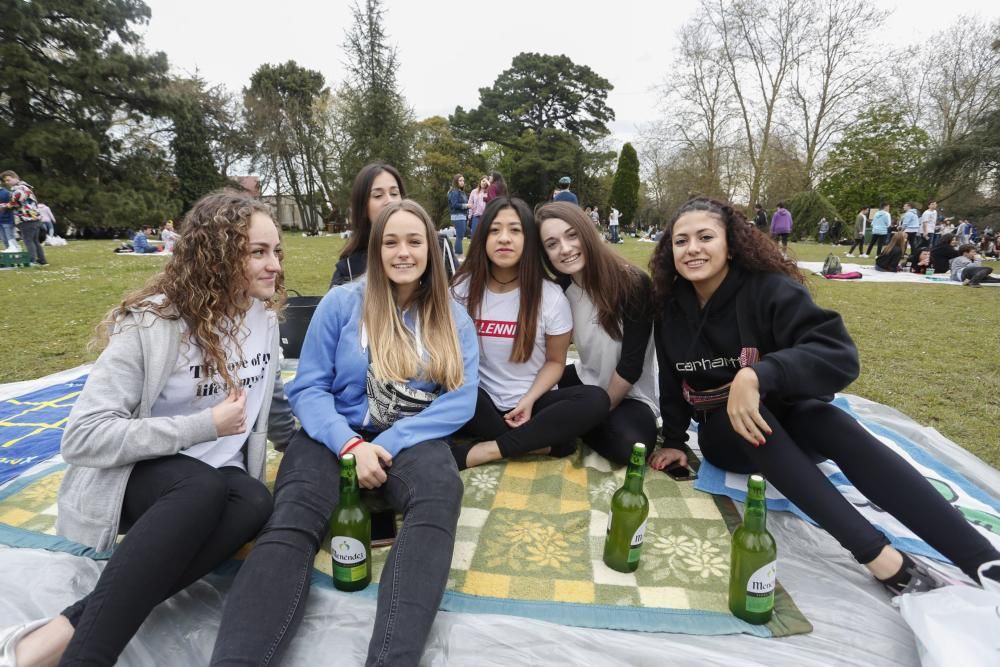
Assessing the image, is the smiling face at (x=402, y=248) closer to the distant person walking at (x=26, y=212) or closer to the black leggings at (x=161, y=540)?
the black leggings at (x=161, y=540)

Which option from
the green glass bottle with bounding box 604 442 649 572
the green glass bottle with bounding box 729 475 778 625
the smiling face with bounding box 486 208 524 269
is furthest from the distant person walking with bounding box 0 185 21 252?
the green glass bottle with bounding box 729 475 778 625

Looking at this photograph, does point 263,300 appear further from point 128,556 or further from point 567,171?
point 567,171

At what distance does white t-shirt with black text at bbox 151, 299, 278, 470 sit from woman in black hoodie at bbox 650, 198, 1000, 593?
5.98 feet

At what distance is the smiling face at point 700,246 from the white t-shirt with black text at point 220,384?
1.81 metres

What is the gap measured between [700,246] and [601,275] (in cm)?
61

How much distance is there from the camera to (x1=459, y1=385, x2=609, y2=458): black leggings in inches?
98.3

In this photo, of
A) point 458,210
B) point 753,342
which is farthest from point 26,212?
point 753,342

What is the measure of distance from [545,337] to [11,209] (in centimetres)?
1230

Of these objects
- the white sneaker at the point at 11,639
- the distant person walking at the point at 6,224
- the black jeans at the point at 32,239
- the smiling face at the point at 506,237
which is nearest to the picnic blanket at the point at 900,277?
the smiling face at the point at 506,237

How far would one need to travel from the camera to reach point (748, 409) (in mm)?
1862

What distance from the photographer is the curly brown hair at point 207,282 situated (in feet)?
5.89

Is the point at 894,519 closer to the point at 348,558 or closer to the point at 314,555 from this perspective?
the point at 348,558

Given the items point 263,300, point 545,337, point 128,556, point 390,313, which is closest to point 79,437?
point 128,556

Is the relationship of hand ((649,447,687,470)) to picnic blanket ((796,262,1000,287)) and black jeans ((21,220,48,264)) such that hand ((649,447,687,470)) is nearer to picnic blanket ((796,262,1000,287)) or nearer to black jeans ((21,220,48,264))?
picnic blanket ((796,262,1000,287))
